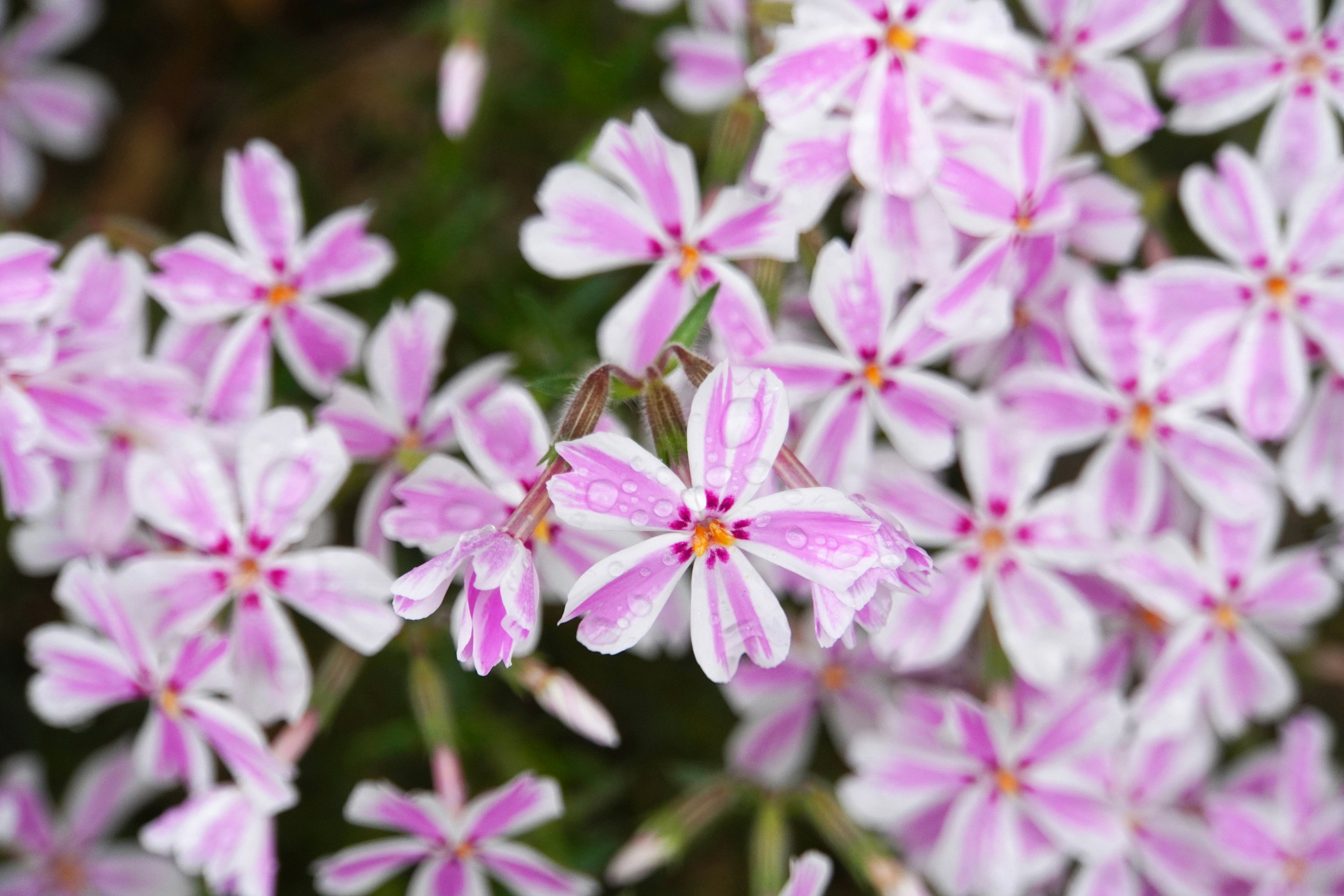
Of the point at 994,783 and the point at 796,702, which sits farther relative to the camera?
the point at 796,702

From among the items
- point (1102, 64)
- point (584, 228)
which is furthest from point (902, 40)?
point (584, 228)

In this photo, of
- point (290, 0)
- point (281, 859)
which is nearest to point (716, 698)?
point (281, 859)

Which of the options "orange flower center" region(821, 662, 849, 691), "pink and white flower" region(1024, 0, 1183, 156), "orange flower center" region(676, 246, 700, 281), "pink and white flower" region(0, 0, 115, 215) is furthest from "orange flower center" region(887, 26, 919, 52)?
"pink and white flower" region(0, 0, 115, 215)

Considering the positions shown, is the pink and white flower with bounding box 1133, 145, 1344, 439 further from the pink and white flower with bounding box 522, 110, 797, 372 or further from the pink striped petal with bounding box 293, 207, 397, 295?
the pink striped petal with bounding box 293, 207, 397, 295

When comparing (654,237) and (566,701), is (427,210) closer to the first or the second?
(654,237)

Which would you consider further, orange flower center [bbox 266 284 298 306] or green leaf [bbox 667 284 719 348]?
orange flower center [bbox 266 284 298 306]

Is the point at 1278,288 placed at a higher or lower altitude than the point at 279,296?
higher

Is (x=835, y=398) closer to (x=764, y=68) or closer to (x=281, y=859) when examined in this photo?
(x=764, y=68)
